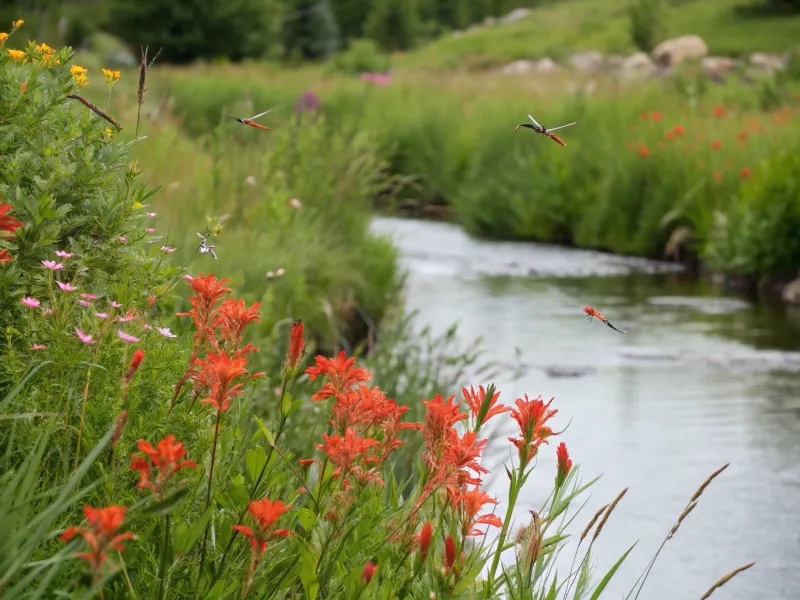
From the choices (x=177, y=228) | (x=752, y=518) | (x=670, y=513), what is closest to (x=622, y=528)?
(x=670, y=513)

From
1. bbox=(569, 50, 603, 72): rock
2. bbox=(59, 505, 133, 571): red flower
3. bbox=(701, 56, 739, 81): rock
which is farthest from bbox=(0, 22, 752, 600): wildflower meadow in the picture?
bbox=(569, 50, 603, 72): rock

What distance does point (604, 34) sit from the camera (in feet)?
147

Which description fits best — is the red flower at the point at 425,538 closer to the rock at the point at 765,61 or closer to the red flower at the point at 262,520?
the red flower at the point at 262,520

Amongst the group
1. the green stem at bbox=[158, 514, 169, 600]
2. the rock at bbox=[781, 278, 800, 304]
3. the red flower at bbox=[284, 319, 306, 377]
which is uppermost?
the red flower at bbox=[284, 319, 306, 377]

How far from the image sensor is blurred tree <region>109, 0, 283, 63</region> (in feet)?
138

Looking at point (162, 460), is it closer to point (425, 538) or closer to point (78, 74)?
point (425, 538)

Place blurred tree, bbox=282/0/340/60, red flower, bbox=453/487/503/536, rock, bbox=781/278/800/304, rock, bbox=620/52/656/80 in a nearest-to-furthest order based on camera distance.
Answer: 1. red flower, bbox=453/487/503/536
2. rock, bbox=781/278/800/304
3. rock, bbox=620/52/656/80
4. blurred tree, bbox=282/0/340/60

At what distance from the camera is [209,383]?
174cm

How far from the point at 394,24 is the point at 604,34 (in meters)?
17.0

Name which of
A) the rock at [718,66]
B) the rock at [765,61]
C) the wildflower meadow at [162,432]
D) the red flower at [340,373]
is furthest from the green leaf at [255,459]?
the rock at [765,61]

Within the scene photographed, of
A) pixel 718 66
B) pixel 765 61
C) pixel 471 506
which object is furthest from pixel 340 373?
pixel 765 61

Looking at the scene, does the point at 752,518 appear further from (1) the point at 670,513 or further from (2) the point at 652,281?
(2) the point at 652,281

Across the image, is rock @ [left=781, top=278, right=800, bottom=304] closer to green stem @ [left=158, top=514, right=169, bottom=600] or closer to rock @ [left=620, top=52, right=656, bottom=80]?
green stem @ [left=158, top=514, right=169, bottom=600]

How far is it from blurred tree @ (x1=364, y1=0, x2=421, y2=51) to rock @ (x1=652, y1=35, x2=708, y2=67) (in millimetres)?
22666
